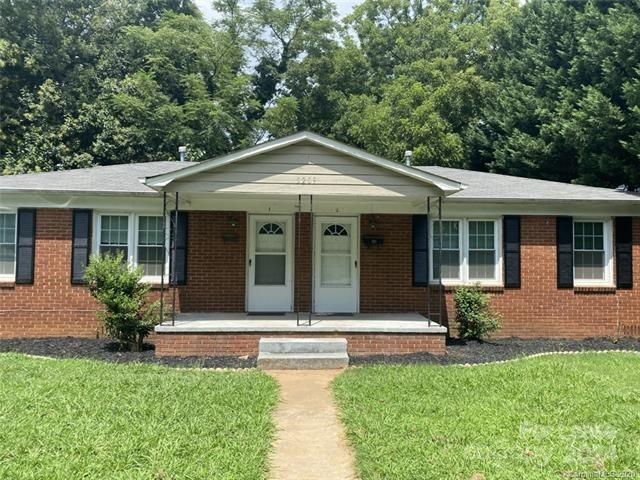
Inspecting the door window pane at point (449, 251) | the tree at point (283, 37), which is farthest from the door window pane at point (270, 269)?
the tree at point (283, 37)

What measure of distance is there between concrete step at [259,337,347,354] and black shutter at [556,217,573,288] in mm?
5159

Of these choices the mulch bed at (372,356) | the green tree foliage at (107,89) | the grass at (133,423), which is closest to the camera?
the grass at (133,423)

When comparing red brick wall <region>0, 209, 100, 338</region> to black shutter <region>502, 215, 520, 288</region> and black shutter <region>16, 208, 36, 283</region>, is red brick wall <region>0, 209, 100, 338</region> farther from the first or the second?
black shutter <region>502, 215, 520, 288</region>

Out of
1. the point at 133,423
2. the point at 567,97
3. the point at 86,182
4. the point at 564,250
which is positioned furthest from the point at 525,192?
the point at 86,182

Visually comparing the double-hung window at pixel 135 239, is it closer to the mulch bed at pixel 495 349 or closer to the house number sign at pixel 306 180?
the house number sign at pixel 306 180

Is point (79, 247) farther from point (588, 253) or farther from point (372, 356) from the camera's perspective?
point (588, 253)

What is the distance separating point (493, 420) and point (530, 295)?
19.4ft

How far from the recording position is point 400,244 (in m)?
10.7

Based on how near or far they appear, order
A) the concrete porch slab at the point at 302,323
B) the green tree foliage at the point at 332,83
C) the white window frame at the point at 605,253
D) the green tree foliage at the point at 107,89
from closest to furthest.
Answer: the concrete porch slab at the point at 302,323 → the white window frame at the point at 605,253 → the green tree foliage at the point at 332,83 → the green tree foliage at the point at 107,89

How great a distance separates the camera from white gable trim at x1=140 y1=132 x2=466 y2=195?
8.30m

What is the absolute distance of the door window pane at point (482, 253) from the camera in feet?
34.7

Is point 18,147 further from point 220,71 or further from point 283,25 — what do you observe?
point 283,25

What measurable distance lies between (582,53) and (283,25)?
18311 millimetres

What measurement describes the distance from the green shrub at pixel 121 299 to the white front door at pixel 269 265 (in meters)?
2.24
